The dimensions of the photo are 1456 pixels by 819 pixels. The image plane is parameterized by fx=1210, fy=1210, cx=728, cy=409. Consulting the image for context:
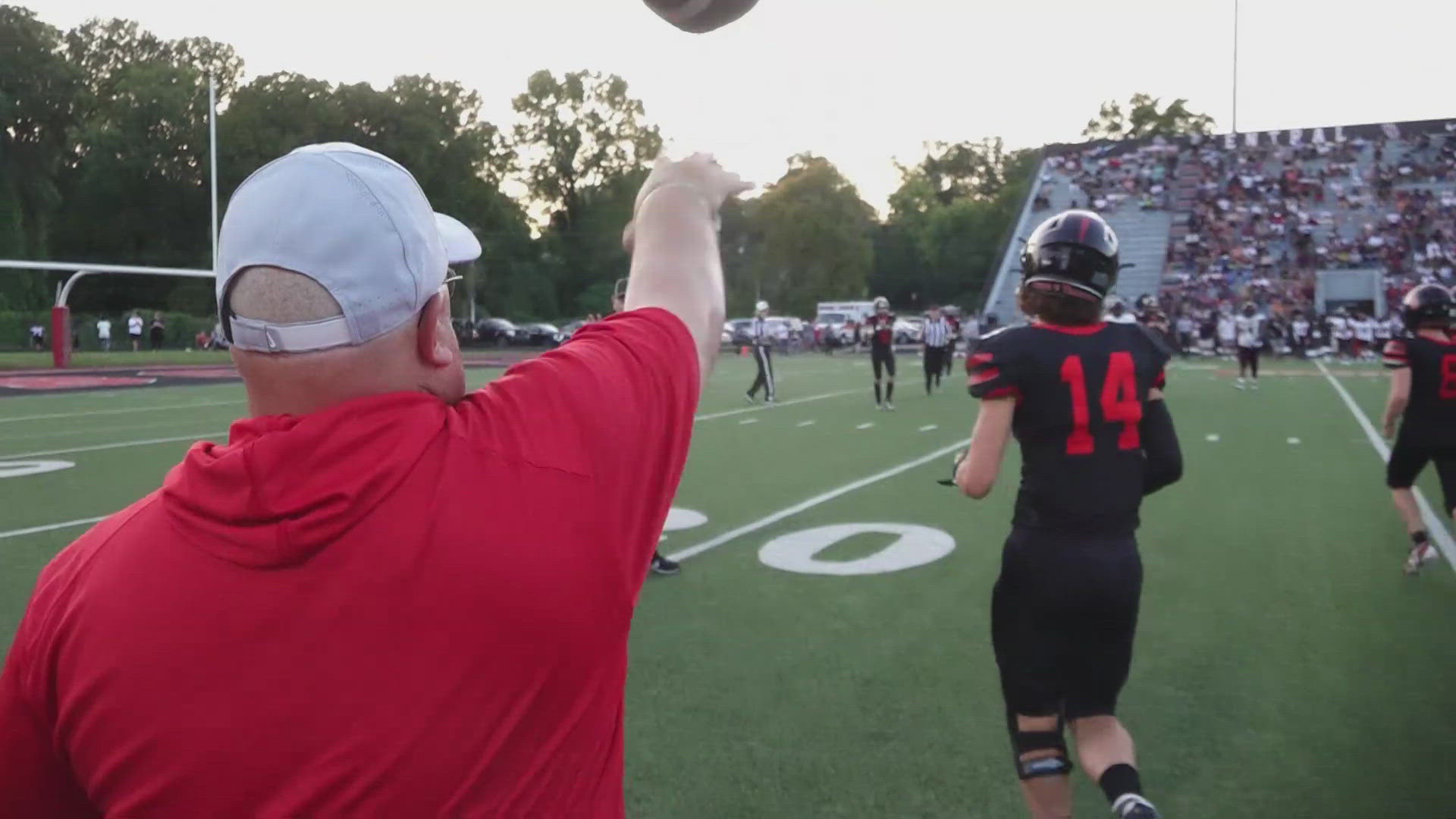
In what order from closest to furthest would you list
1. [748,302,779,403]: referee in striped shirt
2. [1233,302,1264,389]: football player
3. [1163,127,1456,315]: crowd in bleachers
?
[748,302,779,403]: referee in striped shirt
[1233,302,1264,389]: football player
[1163,127,1456,315]: crowd in bleachers

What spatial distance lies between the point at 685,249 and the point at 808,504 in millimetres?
8244

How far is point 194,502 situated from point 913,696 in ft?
13.4

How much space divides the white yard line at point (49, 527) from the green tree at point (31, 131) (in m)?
44.4

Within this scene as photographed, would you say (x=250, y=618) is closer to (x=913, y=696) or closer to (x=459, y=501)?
(x=459, y=501)

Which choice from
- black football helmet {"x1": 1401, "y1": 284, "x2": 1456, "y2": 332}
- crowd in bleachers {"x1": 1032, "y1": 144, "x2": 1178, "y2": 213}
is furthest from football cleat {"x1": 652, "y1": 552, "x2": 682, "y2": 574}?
crowd in bleachers {"x1": 1032, "y1": 144, "x2": 1178, "y2": 213}

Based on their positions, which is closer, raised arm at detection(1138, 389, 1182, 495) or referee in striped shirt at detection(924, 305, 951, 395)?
raised arm at detection(1138, 389, 1182, 495)

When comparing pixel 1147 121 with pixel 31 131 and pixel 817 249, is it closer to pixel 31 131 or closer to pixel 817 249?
pixel 817 249

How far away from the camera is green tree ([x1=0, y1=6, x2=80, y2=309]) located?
48.0m

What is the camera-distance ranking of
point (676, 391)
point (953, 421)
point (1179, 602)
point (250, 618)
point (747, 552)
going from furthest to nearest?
point (953, 421) < point (747, 552) < point (1179, 602) < point (676, 391) < point (250, 618)

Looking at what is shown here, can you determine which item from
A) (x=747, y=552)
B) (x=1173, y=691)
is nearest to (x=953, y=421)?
(x=747, y=552)

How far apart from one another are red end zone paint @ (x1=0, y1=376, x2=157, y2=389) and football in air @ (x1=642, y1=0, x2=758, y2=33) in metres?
23.7

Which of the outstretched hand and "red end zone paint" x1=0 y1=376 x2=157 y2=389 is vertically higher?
the outstretched hand

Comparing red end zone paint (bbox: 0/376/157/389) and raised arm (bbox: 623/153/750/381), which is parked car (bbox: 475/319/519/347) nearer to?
red end zone paint (bbox: 0/376/157/389)

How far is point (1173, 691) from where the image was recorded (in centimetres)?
507
